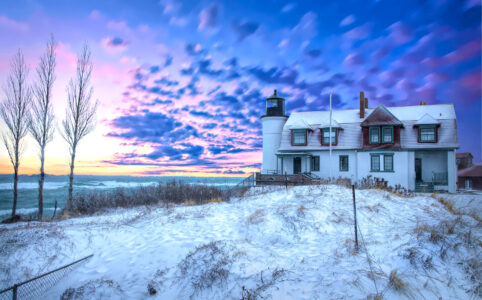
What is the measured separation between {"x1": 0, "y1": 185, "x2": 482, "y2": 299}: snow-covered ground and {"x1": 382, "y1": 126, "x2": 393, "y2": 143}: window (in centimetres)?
1463

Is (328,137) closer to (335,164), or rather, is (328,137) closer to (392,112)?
(335,164)

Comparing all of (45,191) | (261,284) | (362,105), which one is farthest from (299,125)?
(45,191)

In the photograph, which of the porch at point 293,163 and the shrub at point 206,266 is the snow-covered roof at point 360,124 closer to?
the porch at point 293,163

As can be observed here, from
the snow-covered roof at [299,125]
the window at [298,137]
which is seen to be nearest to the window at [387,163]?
the snow-covered roof at [299,125]

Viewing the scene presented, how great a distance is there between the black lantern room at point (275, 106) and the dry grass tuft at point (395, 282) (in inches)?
1014

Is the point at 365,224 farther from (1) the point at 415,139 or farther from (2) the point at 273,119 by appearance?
(2) the point at 273,119

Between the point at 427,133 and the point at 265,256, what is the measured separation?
2391 cm

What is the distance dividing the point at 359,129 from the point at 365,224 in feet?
60.9

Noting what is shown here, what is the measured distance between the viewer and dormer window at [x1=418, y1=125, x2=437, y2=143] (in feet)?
80.8

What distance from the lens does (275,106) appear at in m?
30.5

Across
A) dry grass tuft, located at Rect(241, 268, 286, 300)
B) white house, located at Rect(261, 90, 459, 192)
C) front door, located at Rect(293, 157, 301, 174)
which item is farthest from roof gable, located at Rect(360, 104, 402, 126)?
dry grass tuft, located at Rect(241, 268, 286, 300)

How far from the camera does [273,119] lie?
30.2m

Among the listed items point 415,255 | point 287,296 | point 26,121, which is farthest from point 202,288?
point 26,121

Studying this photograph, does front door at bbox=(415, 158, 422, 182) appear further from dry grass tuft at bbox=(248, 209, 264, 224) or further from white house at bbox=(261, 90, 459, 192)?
dry grass tuft at bbox=(248, 209, 264, 224)
